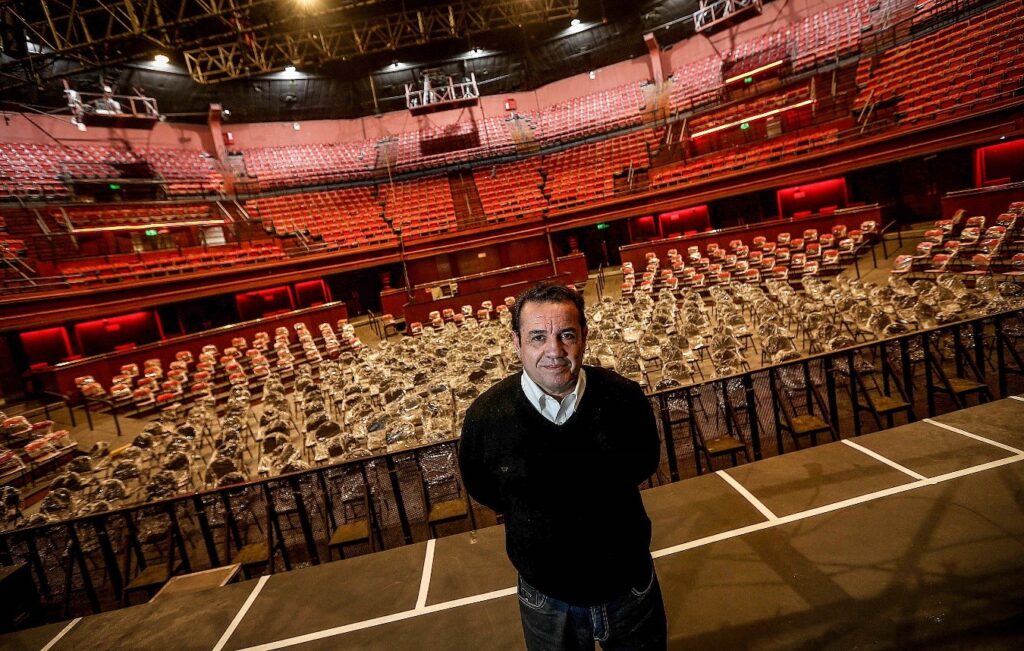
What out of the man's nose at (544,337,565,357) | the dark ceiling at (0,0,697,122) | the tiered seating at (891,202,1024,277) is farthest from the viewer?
the dark ceiling at (0,0,697,122)

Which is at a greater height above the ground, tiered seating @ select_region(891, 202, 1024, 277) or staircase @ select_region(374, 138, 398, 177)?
staircase @ select_region(374, 138, 398, 177)

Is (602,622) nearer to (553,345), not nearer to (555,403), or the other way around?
(555,403)

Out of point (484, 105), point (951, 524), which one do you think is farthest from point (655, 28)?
point (951, 524)

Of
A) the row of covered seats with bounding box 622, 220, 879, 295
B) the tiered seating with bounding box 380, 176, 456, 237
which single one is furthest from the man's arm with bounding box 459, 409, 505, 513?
the tiered seating with bounding box 380, 176, 456, 237

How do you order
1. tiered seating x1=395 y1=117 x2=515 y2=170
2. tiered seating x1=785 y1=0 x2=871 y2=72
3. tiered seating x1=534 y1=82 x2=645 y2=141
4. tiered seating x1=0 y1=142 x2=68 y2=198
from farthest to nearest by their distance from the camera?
tiered seating x1=395 y1=117 x2=515 y2=170, tiered seating x1=534 y1=82 x2=645 y2=141, tiered seating x1=785 y1=0 x2=871 y2=72, tiered seating x1=0 y1=142 x2=68 y2=198

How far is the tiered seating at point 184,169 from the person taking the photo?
19734 mm

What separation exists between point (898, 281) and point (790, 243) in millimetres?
5348

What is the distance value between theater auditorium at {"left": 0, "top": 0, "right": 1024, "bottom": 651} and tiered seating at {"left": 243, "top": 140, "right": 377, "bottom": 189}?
221 millimetres

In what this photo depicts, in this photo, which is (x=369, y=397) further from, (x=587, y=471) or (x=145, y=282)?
(x=145, y=282)

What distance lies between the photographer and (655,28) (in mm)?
23250

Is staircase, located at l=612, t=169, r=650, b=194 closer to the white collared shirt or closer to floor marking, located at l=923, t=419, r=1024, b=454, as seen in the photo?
floor marking, located at l=923, t=419, r=1024, b=454

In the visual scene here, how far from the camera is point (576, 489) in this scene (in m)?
1.42

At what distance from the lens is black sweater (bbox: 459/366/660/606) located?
1.42 metres

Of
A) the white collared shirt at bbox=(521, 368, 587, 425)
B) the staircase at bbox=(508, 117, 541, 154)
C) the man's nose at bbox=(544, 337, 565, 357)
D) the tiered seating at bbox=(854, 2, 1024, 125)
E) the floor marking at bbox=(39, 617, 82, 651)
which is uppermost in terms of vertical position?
the staircase at bbox=(508, 117, 541, 154)
